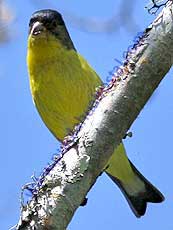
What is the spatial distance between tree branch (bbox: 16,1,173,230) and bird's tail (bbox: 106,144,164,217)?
7.03ft

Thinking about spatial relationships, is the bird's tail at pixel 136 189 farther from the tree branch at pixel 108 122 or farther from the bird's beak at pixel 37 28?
the tree branch at pixel 108 122

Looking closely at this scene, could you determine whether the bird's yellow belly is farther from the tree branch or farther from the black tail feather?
the tree branch

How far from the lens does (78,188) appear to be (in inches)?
72.0

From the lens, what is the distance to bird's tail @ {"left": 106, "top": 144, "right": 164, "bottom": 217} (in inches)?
158

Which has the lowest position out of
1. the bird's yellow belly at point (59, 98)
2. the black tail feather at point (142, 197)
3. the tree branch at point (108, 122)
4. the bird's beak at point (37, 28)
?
the tree branch at point (108, 122)

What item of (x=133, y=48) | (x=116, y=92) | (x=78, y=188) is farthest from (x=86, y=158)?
(x=133, y=48)

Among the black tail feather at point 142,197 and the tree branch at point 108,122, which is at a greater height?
the black tail feather at point 142,197

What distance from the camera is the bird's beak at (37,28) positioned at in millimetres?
3854

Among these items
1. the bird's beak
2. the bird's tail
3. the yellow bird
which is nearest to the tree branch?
the yellow bird

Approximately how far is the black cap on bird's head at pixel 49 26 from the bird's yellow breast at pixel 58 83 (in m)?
0.06

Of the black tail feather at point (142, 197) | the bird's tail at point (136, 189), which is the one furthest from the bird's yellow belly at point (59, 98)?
the black tail feather at point (142, 197)

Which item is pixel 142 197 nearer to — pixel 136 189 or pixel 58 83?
pixel 136 189

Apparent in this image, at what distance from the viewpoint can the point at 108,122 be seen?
1.83 meters

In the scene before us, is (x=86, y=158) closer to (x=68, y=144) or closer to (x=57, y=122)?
(x=68, y=144)
